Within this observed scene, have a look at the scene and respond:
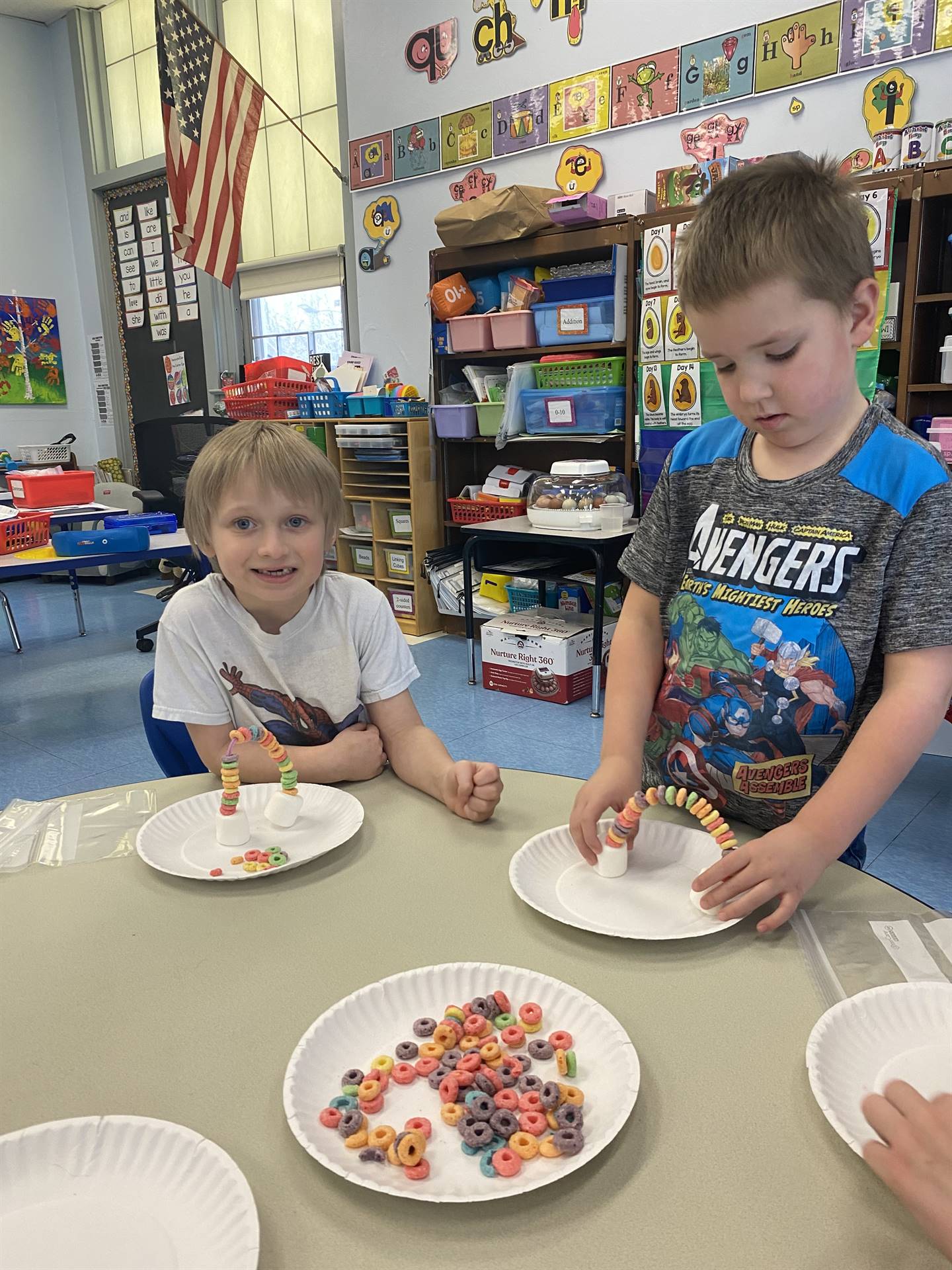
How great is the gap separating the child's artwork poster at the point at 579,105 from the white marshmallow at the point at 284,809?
11.2ft

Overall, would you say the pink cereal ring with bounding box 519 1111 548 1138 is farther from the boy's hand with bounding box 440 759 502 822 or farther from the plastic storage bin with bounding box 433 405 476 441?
the plastic storage bin with bounding box 433 405 476 441

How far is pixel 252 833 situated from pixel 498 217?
320cm

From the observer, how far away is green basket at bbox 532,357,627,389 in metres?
3.43

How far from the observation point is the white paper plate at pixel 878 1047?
55cm

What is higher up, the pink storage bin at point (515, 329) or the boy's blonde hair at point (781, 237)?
the pink storage bin at point (515, 329)

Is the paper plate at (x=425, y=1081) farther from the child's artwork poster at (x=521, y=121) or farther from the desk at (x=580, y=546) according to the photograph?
the child's artwork poster at (x=521, y=121)

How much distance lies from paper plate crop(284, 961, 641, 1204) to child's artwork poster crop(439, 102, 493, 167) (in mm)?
3938

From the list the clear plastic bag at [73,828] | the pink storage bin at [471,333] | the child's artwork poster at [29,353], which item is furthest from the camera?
the child's artwork poster at [29,353]

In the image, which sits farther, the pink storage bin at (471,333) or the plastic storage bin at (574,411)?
the pink storage bin at (471,333)

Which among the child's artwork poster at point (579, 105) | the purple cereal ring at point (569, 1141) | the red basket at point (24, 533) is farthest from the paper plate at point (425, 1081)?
the child's artwork poster at point (579, 105)

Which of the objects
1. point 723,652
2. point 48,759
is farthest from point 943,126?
point 48,759

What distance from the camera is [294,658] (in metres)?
1.20

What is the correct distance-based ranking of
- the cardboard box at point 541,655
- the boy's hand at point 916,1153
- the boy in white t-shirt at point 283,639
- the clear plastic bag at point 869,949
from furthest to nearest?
1. the cardboard box at point 541,655
2. the boy in white t-shirt at point 283,639
3. the clear plastic bag at point 869,949
4. the boy's hand at point 916,1153

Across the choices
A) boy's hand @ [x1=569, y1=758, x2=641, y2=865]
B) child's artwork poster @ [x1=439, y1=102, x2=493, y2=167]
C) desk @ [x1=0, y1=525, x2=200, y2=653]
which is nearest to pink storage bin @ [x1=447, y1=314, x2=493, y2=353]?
child's artwork poster @ [x1=439, y1=102, x2=493, y2=167]
